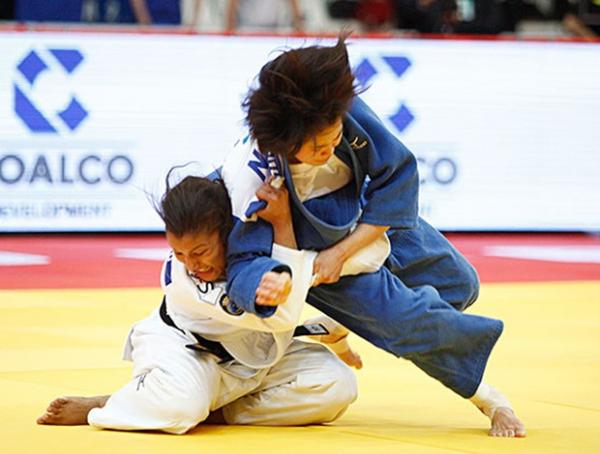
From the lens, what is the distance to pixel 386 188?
3.62m

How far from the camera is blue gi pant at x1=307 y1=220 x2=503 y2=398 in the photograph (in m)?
3.66

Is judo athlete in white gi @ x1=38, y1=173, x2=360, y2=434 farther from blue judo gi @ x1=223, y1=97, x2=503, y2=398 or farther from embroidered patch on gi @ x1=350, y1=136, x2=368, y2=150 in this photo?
embroidered patch on gi @ x1=350, y1=136, x2=368, y2=150

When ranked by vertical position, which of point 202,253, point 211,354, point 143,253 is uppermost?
point 202,253

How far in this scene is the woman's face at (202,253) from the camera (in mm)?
3514

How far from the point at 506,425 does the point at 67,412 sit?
1.17 meters

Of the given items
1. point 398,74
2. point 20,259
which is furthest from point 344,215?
point 398,74

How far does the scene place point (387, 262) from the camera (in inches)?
151

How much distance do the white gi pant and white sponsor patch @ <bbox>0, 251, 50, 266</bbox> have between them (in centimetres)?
436

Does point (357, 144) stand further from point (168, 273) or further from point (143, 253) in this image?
point (143, 253)

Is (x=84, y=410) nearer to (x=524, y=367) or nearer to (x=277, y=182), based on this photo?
(x=277, y=182)

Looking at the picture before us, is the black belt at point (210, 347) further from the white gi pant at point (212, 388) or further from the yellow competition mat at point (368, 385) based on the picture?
the yellow competition mat at point (368, 385)

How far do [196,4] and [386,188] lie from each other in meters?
8.09

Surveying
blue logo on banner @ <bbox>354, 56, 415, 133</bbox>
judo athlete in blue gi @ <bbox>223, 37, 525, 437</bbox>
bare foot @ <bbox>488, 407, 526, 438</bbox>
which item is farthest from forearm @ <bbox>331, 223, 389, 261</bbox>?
blue logo on banner @ <bbox>354, 56, 415, 133</bbox>

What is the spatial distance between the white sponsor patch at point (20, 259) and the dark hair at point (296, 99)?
4961 mm
